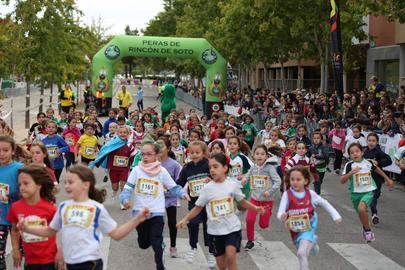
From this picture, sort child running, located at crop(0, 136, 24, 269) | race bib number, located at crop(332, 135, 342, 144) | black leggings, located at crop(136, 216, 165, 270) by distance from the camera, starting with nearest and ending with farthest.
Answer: child running, located at crop(0, 136, 24, 269) < black leggings, located at crop(136, 216, 165, 270) < race bib number, located at crop(332, 135, 342, 144)

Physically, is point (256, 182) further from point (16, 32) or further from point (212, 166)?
point (16, 32)

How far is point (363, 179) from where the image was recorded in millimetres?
10195

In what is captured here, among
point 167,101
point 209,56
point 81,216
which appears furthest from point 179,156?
point 209,56

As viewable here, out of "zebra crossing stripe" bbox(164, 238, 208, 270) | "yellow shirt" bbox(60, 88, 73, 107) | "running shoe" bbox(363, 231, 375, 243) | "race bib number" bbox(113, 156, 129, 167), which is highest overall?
"yellow shirt" bbox(60, 88, 73, 107)

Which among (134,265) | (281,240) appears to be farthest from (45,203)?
(281,240)

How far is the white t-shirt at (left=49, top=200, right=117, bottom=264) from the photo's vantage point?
18.4 feet

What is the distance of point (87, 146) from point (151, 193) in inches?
252

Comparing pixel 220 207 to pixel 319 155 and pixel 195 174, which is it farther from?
pixel 319 155

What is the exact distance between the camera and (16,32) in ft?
96.7

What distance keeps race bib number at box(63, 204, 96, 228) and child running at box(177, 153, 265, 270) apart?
1.73 metres

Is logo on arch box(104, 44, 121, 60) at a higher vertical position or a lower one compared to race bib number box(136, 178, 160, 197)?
higher

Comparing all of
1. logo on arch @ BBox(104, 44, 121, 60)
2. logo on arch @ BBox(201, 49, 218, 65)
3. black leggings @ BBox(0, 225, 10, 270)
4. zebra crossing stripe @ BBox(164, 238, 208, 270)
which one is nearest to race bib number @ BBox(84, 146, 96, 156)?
zebra crossing stripe @ BBox(164, 238, 208, 270)

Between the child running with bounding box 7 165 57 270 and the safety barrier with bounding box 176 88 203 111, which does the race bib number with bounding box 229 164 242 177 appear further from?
the safety barrier with bounding box 176 88 203 111

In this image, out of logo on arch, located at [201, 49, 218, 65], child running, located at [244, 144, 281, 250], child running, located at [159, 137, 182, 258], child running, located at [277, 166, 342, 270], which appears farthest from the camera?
logo on arch, located at [201, 49, 218, 65]
